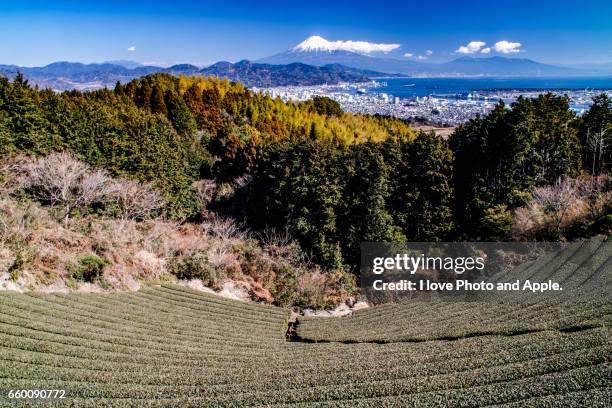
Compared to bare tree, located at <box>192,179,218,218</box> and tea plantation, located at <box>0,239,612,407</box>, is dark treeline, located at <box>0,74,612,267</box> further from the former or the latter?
tea plantation, located at <box>0,239,612,407</box>

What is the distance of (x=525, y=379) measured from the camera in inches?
350

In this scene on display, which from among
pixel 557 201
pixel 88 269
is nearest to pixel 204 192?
pixel 88 269

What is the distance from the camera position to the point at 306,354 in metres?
13.5

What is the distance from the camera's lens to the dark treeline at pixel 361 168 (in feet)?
86.8

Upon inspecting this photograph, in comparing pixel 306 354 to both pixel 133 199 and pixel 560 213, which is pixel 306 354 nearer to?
pixel 133 199

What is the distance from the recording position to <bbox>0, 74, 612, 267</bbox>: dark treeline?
1041 inches

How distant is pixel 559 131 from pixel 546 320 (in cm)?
2187

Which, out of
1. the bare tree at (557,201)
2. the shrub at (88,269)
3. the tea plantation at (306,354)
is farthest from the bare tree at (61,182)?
the bare tree at (557,201)

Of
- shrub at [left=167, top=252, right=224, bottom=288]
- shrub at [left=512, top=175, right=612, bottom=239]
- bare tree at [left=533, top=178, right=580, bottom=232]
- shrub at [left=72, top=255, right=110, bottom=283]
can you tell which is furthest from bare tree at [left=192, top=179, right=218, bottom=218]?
bare tree at [left=533, top=178, right=580, bottom=232]

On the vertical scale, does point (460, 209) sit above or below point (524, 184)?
below

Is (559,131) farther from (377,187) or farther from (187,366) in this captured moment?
(187,366)

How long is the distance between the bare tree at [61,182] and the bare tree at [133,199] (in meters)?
0.92

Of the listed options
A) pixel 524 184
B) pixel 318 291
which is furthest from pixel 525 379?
pixel 524 184

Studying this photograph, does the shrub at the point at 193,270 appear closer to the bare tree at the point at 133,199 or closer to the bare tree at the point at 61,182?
the bare tree at the point at 133,199
